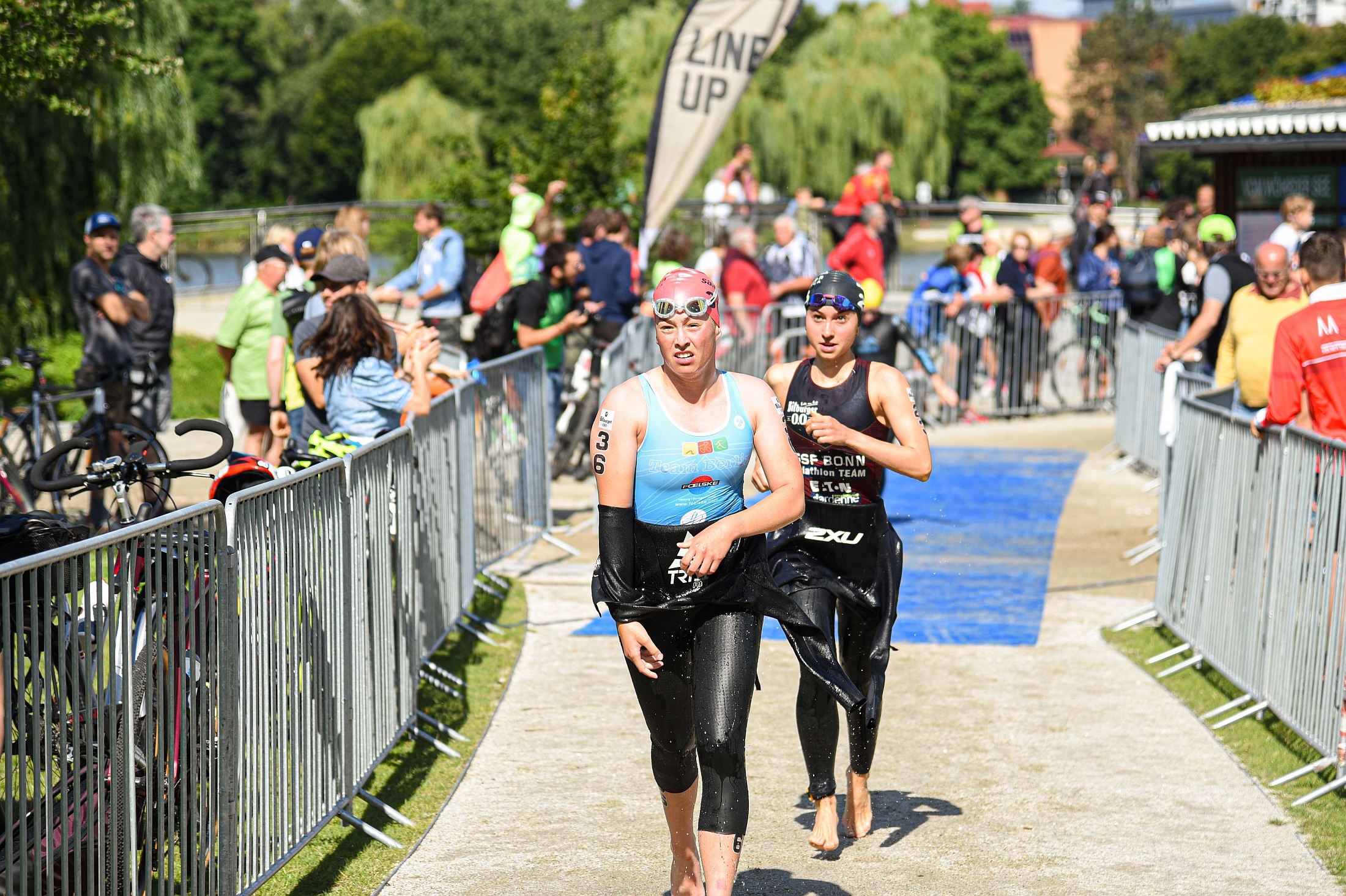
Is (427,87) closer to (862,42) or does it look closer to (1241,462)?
(862,42)

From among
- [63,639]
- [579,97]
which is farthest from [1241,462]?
[579,97]

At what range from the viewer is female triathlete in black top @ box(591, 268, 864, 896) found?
14.6 feet

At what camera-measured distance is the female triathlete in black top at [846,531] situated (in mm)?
5473

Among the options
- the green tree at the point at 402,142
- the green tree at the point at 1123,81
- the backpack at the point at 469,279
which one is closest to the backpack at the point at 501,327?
the backpack at the point at 469,279

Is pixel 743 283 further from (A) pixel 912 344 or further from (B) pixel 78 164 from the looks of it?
(B) pixel 78 164

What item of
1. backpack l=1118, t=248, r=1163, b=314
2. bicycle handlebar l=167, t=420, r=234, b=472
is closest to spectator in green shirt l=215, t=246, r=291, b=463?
bicycle handlebar l=167, t=420, r=234, b=472

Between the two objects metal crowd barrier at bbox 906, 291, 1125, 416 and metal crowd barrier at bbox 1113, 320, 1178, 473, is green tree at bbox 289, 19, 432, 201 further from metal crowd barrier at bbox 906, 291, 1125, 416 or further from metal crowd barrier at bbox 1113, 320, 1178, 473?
metal crowd barrier at bbox 1113, 320, 1178, 473

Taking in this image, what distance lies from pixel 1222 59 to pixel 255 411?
332 feet

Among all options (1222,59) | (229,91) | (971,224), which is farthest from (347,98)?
(971,224)

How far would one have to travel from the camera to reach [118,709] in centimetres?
396

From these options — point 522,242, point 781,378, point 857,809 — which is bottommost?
point 857,809

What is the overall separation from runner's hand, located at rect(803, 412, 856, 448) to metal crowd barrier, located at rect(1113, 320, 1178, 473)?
908cm

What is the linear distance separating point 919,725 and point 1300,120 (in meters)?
12.7

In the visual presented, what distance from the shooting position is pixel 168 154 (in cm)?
1992
